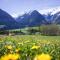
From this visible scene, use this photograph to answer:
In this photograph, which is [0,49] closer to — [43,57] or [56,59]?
[56,59]

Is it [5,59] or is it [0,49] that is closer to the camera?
[5,59]

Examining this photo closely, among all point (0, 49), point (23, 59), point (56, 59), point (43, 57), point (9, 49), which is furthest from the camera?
point (0, 49)

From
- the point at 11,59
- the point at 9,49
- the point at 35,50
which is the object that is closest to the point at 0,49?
the point at 9,49


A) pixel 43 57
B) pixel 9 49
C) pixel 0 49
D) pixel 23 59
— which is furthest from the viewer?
pixel 0 49

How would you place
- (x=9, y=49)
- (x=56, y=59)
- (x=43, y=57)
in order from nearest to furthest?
(x=43, y=57) < (x=56, y=59) < (x=9, y=49)

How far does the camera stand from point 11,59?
212cm

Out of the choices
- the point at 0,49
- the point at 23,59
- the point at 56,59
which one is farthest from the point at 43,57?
the point at 0,49

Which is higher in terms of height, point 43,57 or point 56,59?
point 43,57

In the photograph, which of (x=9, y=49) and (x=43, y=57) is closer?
(x=43, y=57)

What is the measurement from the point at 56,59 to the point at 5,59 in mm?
1012

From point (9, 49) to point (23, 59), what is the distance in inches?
25.6

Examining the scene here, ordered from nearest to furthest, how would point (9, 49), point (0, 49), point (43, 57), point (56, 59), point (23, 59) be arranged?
point (43, 57)
point (23, 59)
point (56, 59)
point (9, 49)
point (0, 49)

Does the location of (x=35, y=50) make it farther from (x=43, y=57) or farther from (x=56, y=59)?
(x=43, y=57)

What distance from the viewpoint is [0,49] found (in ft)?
13.5
